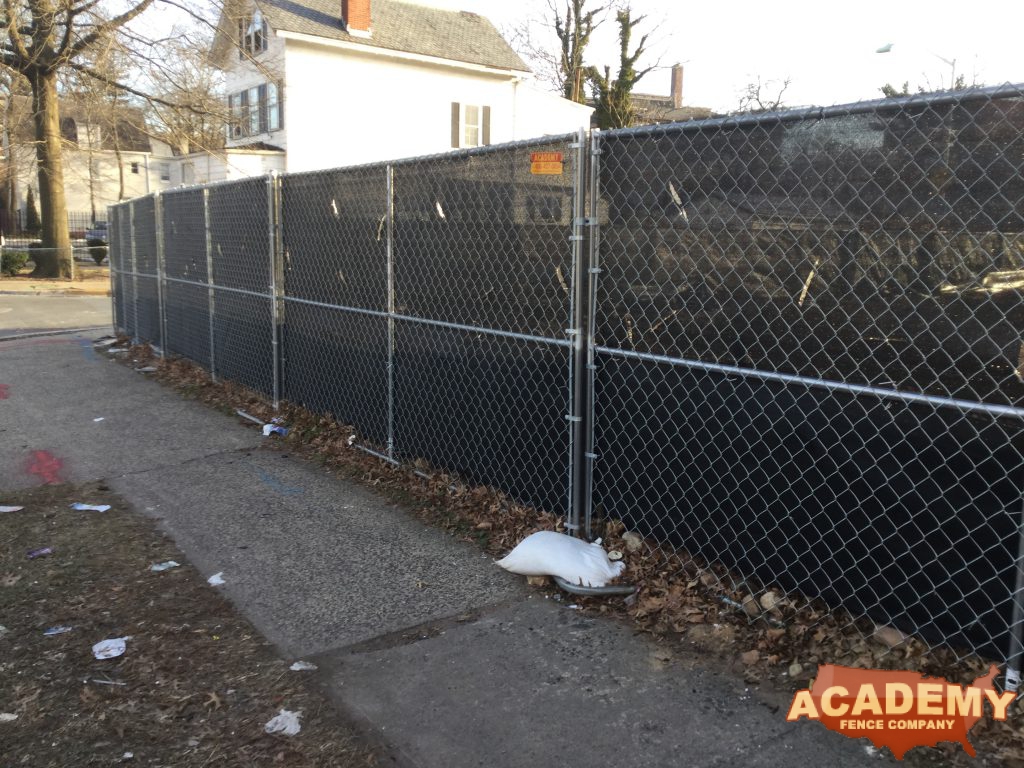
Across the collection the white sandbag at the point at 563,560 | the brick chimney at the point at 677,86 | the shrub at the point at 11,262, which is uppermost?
the brick chimney at the point at 677,86

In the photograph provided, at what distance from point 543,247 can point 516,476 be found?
138 cm

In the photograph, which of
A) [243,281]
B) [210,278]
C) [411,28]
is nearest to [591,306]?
[243,281]

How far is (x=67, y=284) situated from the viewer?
26141 millimetres

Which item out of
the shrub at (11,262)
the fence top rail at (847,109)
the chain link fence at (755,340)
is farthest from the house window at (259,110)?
the fence top rail at (847,109)

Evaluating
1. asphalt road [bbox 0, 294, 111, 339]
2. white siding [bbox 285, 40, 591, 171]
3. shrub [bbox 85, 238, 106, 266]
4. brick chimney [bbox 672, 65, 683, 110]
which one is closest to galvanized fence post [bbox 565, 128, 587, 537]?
asphalt road [bbox 0, 294, 111, 339]

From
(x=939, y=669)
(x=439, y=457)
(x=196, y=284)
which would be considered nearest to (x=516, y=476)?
(x=439, y=457)

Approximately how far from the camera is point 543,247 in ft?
15.2

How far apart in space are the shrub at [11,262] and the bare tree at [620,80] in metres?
21.1

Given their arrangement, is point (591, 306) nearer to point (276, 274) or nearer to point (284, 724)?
point (284, 724)

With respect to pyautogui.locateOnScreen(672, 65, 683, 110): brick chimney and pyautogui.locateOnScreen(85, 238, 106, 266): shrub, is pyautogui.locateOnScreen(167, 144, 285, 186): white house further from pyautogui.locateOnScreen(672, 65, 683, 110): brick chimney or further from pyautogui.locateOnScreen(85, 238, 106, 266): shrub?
pyautogui.locateOnScreen(672, 65, 683, 110): brick chimney

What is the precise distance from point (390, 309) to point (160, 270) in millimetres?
6284

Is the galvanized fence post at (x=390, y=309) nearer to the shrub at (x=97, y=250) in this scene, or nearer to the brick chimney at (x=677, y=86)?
the shrub at (x=97, y=250)

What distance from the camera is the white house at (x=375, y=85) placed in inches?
1100

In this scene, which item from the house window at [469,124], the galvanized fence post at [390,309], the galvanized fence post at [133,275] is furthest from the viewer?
the house window at [469,124]
